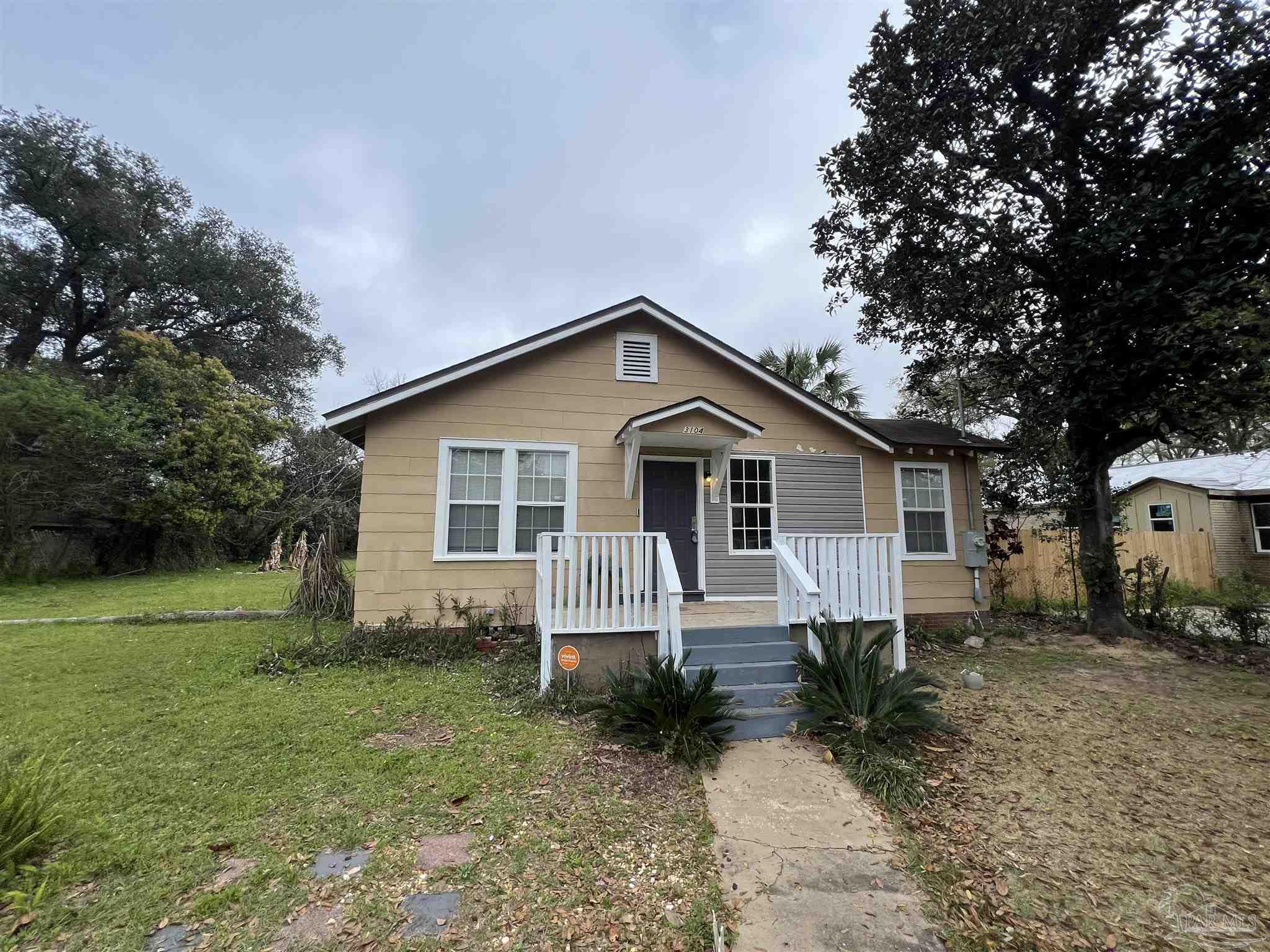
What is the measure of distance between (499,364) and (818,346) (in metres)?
10.6

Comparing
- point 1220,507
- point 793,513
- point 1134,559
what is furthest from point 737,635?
point 1220,507

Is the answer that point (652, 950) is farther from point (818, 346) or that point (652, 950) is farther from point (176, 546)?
point (176, 546)

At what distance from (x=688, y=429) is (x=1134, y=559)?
1488 centimetres

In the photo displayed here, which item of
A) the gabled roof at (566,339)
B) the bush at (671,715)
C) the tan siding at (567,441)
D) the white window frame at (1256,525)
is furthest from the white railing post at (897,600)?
the white window frame at (1256,525)

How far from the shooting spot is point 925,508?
8.93 meters

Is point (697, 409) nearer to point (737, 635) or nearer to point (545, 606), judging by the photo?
point (737, 635)

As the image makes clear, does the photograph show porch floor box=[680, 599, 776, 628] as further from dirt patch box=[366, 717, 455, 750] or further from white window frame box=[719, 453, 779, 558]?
dirt patch box=[366, 717, 455, 750]

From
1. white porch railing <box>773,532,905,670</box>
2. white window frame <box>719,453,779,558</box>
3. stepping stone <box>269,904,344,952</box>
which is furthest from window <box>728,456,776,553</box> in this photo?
stepping stone <box>269,904,344,952</box>

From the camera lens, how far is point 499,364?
25.0ft

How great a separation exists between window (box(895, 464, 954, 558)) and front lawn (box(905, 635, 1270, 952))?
3144 mm

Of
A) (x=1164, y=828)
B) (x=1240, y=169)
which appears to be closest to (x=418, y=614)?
(x=1164, y=828)

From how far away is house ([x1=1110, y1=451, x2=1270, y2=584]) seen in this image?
13.7 m

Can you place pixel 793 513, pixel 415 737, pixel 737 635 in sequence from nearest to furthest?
pixel 415 737 < pixel 737 635 < pixel 793 513

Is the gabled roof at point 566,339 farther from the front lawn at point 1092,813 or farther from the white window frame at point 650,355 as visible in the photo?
the front lawn at point 1092,813
